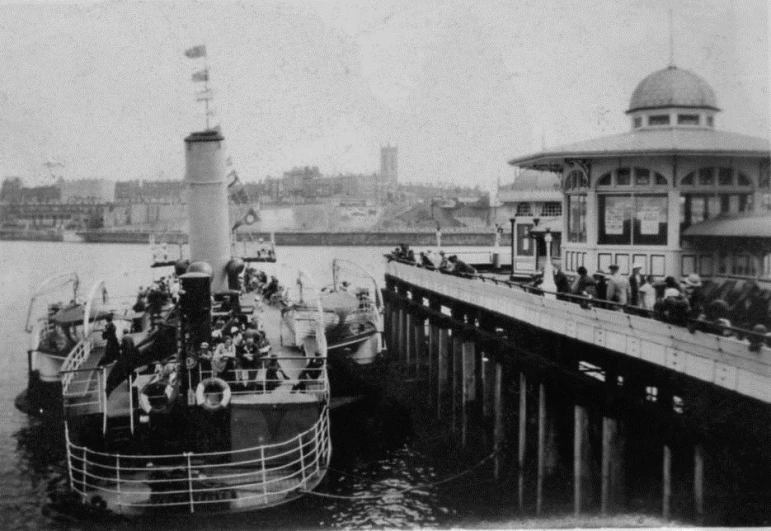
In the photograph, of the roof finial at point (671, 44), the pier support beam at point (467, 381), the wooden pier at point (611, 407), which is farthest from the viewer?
the pier support beam at point (467, 381)

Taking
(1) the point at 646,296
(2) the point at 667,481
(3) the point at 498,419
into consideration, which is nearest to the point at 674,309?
(2) the point at 667,481

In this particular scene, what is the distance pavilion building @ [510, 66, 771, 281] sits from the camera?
21422 millimetres

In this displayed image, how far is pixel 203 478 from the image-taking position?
644 inches

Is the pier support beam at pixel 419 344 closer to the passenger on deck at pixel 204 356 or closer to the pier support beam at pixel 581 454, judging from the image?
the passenger on deck at pixel 204 356

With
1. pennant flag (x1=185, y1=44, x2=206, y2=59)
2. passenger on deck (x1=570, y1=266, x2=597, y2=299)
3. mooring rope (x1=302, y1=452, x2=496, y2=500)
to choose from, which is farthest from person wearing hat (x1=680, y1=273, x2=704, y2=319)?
pennant flag (x1=185, y1=44, x2=206, y2=59)

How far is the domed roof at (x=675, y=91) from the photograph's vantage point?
2402 centimetres

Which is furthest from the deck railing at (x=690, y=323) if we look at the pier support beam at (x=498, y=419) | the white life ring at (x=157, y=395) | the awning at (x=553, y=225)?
the awning at (x=553, y=225)

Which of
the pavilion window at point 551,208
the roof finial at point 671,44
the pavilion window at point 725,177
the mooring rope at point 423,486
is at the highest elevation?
the roof finial at point 671,44

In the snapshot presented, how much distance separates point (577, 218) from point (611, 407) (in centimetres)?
970

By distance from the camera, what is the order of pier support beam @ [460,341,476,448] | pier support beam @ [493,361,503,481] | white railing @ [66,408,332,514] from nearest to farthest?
white railing @ [66,408,332,514], pier support beam @ [493,361,503,481], pier support beam @ [460,341,476,448]

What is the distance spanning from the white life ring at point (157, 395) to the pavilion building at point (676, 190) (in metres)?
12.3

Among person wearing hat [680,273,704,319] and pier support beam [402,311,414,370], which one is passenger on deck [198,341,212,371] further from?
pier support beam [402,311,414,370]

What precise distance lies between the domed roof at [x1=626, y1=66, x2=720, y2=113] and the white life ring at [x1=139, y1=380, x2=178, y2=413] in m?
15.6

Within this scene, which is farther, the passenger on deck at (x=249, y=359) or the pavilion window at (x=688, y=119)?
the pavilion window at (x=688, y=119)
